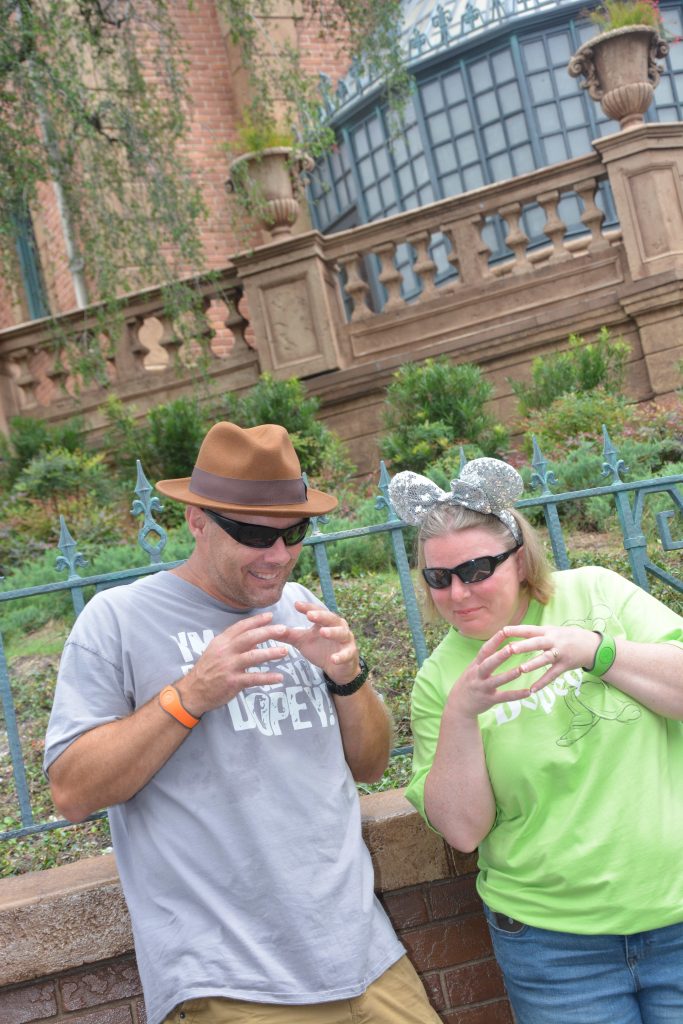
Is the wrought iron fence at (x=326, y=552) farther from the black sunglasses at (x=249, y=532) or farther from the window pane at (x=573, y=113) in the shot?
the window pane at (x=573, y=113)

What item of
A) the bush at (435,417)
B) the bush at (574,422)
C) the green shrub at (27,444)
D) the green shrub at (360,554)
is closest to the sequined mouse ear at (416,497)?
the green shrub at (360,554)

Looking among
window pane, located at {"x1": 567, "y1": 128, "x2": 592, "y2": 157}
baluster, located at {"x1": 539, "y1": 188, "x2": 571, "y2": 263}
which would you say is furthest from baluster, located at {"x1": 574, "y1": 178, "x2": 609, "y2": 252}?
window pane, located at {"x1": 567, "y1": 128, "x2": 592, "y2": 157}

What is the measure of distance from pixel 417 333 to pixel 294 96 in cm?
292

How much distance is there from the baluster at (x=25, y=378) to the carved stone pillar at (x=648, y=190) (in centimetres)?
599

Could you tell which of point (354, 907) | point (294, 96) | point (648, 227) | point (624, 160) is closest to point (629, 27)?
point (624, 160)

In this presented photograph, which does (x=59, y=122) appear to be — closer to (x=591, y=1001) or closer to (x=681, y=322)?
(x=681, y=322)

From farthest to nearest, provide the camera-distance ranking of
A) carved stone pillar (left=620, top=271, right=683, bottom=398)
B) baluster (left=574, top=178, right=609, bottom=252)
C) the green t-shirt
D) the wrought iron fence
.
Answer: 1. baluster (left=574, top=178, right=609, bottom=252)
2. carved stone pillar (left=620, top=271, right=683, bottom=398)
3. the wrought iron fence
4. the green t-shirt

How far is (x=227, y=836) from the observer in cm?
221

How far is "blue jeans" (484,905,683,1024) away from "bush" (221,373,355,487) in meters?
6.25

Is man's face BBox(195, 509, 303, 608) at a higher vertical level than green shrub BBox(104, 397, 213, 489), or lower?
lower

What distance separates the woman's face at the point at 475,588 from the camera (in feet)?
7.98

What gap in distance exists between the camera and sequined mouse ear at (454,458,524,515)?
8.00ft

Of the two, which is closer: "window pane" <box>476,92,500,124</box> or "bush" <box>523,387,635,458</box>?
"bush" <box>523,387,635,458</box>

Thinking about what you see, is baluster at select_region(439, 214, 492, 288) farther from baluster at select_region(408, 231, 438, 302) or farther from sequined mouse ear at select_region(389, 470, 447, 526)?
sequined mouse ear at select_region(389, 470, 447, 526)
